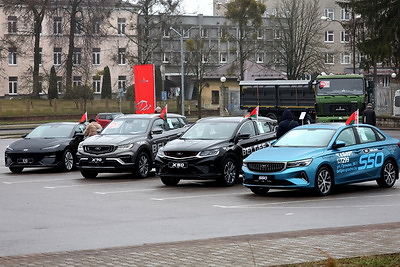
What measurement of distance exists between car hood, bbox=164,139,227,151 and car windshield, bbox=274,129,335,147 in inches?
77.8

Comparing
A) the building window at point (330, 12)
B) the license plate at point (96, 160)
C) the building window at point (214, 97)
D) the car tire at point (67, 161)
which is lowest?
the car tire at point (67, 161)

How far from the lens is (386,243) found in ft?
33.7

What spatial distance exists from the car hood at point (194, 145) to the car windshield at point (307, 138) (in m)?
1.98

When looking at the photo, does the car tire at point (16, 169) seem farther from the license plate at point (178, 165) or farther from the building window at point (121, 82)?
the building window at point (121, 82)

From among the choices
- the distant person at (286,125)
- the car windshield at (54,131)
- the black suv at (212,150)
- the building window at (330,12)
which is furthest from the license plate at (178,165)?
the building window at (330,12)

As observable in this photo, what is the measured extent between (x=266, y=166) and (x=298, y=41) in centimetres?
6574

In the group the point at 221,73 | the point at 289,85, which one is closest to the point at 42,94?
the point at 221,73

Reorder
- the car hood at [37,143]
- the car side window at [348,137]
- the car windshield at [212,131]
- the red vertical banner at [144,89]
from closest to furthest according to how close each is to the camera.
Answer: the car side window at [348,137] → the car windshield at [212,131] → the car hood at [37,143] → the red vertical banner at [144,89]

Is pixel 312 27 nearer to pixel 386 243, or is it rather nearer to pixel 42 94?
pixel 42 94

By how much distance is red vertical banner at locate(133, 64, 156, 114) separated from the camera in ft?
129

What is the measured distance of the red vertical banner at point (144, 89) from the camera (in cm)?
3934

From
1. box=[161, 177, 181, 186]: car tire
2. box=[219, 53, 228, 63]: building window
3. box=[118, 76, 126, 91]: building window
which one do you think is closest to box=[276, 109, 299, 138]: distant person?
box=[161, 177, 181, 186]: car tire

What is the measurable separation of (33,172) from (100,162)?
4325mm

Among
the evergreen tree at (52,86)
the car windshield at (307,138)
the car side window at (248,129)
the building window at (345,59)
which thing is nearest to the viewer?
the car windshield at (307,138)
